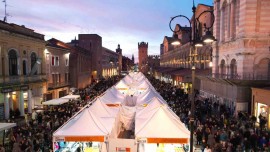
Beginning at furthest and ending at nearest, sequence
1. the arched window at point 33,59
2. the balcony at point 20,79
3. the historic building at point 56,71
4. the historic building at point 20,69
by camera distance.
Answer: the historic building at point 56,71 → the arched window at point 33,59 → the historic building at point 20,69 → the balcony at point 20,79

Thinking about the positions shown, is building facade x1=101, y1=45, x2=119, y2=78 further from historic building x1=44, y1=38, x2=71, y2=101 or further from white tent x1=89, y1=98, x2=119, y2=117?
white tent x1=89, y1=98, x2=119, y2=117

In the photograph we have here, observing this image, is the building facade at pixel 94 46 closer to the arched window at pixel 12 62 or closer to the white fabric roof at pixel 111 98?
the arched window at pixel 12 62

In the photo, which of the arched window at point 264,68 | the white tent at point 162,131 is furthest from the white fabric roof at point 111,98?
the arched window at point 264,68

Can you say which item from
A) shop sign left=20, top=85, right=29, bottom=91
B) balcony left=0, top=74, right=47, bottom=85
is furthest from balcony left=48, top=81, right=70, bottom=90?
shop sign left=20, top=85, right=29, bottom=91

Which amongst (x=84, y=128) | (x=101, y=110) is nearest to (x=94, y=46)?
(x=101, y=110)

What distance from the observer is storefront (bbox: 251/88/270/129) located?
22500 mm

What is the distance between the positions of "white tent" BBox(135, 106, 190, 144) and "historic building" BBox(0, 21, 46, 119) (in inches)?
656

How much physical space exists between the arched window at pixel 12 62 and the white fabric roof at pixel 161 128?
1801 centimetres

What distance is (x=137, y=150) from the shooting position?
13.4 metres

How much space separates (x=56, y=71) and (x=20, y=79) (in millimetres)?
13024

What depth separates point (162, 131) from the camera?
13664mm

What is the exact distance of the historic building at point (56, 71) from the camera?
38.4 meters

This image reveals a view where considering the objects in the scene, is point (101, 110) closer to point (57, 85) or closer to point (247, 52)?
point (247, 52)

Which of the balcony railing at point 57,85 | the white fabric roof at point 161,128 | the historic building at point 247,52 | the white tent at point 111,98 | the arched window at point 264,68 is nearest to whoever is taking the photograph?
the white fabric roof at point 161,128
